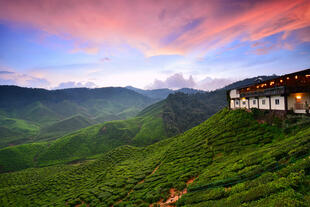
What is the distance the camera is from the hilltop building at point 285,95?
30.6 metres

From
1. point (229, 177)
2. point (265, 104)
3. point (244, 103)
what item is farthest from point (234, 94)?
point (229, 177)

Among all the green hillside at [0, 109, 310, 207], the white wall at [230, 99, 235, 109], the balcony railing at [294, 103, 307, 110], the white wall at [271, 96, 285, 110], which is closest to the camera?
the green hillside at [0, 109, 310, 207]

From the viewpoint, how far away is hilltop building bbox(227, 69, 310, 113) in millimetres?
30616

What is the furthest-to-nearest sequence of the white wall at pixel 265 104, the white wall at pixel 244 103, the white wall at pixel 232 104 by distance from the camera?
the white wall at pixel 232 104 → the white wall at pixel 244 103 → the white wall at pixel 265 104

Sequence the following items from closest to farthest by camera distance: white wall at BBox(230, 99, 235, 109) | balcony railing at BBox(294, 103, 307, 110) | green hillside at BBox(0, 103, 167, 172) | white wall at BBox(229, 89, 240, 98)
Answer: balcony railing at BBox(294, 103, 307, 110)
white wall at BBox(229, 89, 240, 98)
white wall at BBox(230, 99, 235, 109)
green hillside at BBox(0, 103, 167, 172)

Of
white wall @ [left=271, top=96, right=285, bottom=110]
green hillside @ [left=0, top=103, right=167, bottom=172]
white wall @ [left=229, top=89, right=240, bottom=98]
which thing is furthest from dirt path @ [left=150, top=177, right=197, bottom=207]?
green hillside @ [left=0, top=103, right=167, bottom=172]

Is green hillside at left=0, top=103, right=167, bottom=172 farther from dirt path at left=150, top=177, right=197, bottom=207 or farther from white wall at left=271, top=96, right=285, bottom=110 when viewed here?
Result: white wall at left=271, top=96, right=285, bottom=110

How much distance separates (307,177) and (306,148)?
5.65 m

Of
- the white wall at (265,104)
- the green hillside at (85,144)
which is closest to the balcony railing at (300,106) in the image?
the white wall at (265,104)

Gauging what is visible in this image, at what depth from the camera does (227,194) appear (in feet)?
51.8

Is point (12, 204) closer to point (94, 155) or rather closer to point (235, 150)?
point (235, 150)

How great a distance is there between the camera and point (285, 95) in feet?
105

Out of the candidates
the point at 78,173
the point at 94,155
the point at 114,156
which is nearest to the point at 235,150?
the point at 114,156

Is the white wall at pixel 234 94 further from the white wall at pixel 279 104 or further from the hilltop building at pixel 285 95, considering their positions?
the white wall at pixel 279 104
